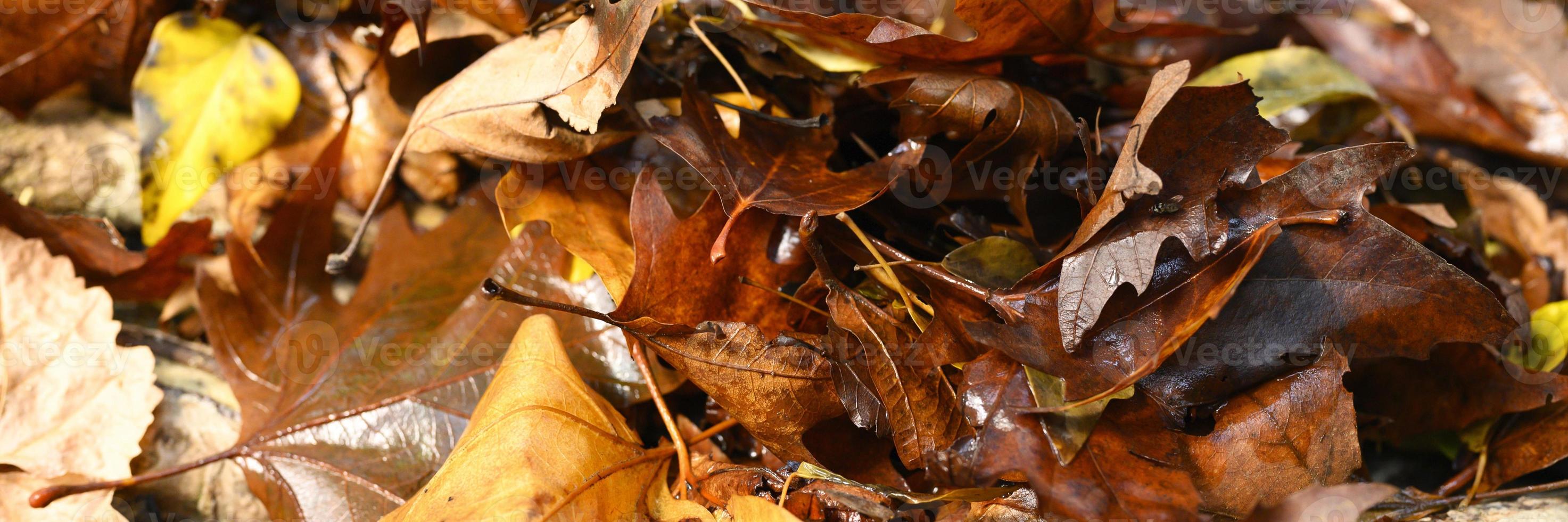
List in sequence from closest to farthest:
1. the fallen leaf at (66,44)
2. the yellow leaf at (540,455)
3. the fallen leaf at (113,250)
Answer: the yellow leaf at (540,455)
the fallen leaf at (113,250)
the fallen leaf at (66,44)

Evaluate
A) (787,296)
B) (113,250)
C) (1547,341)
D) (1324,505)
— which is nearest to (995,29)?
(787,296)

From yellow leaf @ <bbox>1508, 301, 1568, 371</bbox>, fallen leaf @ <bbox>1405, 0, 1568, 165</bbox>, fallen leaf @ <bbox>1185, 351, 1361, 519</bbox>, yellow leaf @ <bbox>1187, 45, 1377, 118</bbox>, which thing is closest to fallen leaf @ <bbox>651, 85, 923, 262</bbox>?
fallen leaf @ <bbox>1185, 351, 1361, 519</bbox>

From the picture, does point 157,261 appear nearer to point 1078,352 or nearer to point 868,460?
point 868,460

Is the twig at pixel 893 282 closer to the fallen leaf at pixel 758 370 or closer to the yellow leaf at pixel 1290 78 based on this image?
the fallen leaf at pixel 758 370

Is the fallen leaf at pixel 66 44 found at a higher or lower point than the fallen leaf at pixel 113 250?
higher

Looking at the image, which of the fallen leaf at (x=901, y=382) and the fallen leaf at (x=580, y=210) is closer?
the fallen leaf at (x=901, y=382)

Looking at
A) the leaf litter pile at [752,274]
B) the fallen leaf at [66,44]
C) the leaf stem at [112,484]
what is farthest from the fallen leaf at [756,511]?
the fallen leaf at [66,44]

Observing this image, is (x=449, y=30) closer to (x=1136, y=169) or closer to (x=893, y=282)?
(x=893, y=282)

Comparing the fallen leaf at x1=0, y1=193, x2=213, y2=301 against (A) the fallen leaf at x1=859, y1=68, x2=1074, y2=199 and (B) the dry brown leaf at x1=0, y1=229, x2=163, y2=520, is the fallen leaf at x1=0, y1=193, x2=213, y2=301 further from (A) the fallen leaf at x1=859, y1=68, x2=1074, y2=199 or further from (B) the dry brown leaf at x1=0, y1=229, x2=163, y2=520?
(A) the fallen leaf at x1=859, y1=68, x2=1074, y2=199

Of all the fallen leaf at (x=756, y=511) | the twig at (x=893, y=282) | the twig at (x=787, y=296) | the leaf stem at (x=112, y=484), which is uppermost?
the twig at (x=893, y=282)
